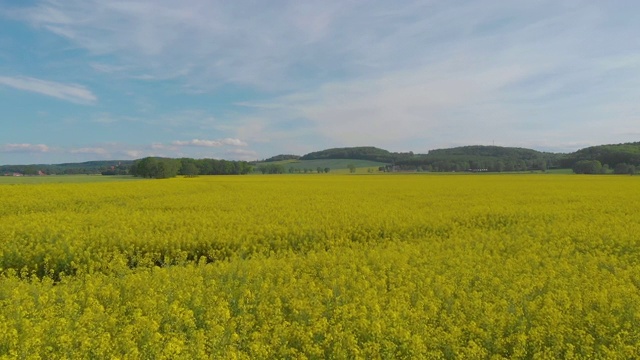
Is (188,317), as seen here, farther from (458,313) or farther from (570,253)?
(570,253)

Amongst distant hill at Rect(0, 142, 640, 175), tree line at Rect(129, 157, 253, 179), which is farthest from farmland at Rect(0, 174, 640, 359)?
distant hill at Rect(0, 142, 640, 175)

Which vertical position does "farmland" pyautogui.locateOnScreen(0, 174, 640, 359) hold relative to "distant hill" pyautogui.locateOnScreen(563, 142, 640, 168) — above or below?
below

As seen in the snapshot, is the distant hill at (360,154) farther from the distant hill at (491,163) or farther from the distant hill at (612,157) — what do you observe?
the distant hill at (612,157)

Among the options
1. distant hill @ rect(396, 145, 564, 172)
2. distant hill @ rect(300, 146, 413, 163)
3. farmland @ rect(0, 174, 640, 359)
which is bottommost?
farmland @ rect(0, 174, 640, 359)

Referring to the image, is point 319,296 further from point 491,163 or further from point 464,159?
point 464,159

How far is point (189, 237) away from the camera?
11.4 metres

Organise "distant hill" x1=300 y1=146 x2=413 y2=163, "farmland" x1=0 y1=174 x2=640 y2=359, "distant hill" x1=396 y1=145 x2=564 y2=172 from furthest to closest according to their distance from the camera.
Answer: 1. "distant hill" x1=300 y1=146 x2=413 y2=163
2. "distant hill" x1=396 y1=145 x2=564 y2=172
3. "farmland" x1=0 y1=174 x2=640 y2=359

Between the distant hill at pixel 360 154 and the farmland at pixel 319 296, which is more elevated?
the distant hill at pixel 360 154

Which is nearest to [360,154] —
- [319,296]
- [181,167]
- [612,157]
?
[181,167]

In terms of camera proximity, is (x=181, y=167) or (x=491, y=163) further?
(x=491, y=163)

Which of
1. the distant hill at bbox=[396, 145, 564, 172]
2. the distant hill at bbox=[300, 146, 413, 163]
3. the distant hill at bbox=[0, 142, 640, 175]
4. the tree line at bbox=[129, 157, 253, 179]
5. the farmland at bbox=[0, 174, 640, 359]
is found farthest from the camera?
the distant hill at bbox=[300, 146, 413, 163]

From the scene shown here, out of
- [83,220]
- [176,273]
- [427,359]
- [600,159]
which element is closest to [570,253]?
[427,359]

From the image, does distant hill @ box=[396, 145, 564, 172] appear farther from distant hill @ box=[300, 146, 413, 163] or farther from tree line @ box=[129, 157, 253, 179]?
tree line @ box=[129, 157, 253, 179]

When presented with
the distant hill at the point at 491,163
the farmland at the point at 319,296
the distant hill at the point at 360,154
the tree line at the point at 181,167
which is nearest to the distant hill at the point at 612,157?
the distant hill at the point at 491,163
